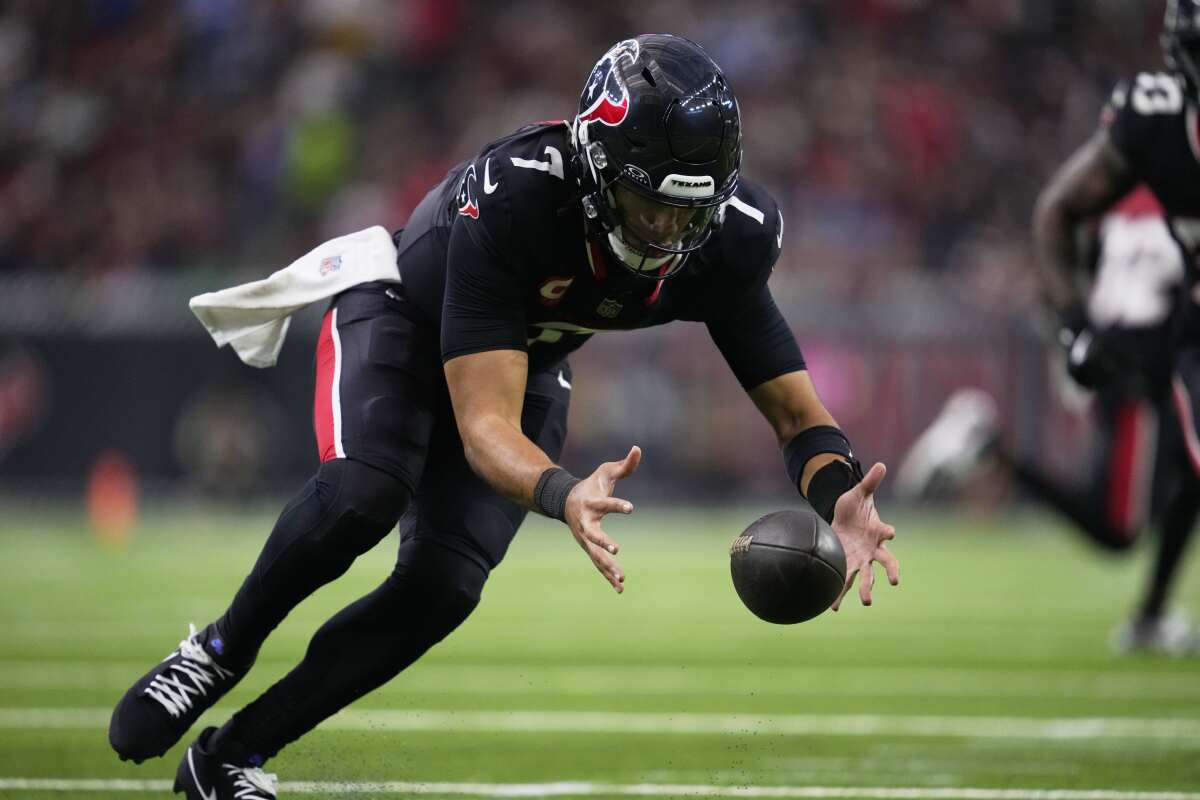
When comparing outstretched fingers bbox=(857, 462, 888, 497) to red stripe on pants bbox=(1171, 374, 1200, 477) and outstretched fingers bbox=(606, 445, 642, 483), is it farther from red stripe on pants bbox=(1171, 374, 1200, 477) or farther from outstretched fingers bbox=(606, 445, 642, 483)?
red stripe on pants bbox=(1171, 374, 1200, 477)

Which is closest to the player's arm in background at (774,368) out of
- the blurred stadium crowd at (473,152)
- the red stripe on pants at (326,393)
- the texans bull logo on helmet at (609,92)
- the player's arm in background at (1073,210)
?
the texans bull logo on helmet at (609,92)

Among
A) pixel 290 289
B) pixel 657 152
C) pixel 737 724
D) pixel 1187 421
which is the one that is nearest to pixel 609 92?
pixel 657 152

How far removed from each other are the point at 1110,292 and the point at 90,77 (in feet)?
39.2

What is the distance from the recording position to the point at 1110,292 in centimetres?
736

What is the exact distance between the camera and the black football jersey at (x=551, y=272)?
11.9 ft

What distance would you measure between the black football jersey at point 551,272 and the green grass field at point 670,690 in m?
1.10

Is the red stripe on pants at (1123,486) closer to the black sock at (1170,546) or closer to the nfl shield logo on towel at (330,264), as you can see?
the black sock at (1170,546)

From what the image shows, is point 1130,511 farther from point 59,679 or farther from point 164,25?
point 164,25

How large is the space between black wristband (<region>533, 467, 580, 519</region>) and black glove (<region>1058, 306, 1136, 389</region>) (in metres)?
3.09

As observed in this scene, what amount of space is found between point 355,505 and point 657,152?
3.16 ft

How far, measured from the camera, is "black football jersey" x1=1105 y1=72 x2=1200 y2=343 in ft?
18.5

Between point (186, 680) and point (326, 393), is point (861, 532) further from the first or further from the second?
point (186, 680)

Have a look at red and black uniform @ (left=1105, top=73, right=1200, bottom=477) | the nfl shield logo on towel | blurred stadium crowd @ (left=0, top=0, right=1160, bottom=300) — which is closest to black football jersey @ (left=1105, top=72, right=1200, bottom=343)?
red and black uniform @ (left=1105, top=73, right=1200, bottom=477)

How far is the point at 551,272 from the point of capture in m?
3.71
